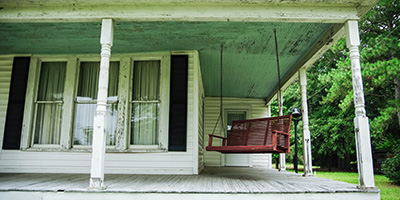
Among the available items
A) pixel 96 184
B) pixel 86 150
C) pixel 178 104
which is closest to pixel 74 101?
pixel 86 150

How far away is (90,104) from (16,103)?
1.32 meters

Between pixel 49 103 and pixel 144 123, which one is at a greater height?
pixel 49 103

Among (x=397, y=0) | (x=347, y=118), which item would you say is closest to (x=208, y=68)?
(x=397, y=0)

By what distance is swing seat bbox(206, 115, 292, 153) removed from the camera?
4.31 metres

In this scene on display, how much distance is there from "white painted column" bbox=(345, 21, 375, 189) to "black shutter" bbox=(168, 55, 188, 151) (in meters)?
2.73

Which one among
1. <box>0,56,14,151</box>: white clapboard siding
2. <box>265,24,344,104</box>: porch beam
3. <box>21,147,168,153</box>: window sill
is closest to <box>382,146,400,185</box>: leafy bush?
<box>265,24,344,104</box>: porch beam

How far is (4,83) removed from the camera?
5738mm

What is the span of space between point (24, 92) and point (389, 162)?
10.9 meters

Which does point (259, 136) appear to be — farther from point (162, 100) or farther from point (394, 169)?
point (394, 169)

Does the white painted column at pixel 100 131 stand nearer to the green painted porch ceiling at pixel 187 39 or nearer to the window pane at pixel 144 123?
the green painted porch ceiling at pixel 187 39

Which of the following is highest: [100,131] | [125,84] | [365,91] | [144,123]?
[365,91]

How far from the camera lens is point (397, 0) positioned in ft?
39.0

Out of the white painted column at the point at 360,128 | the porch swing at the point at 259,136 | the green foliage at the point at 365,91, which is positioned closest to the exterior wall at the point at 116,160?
the porch swing at the point at 259,136

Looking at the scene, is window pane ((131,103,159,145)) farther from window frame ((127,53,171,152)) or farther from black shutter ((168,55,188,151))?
black shutter ((168,55,188,151))
